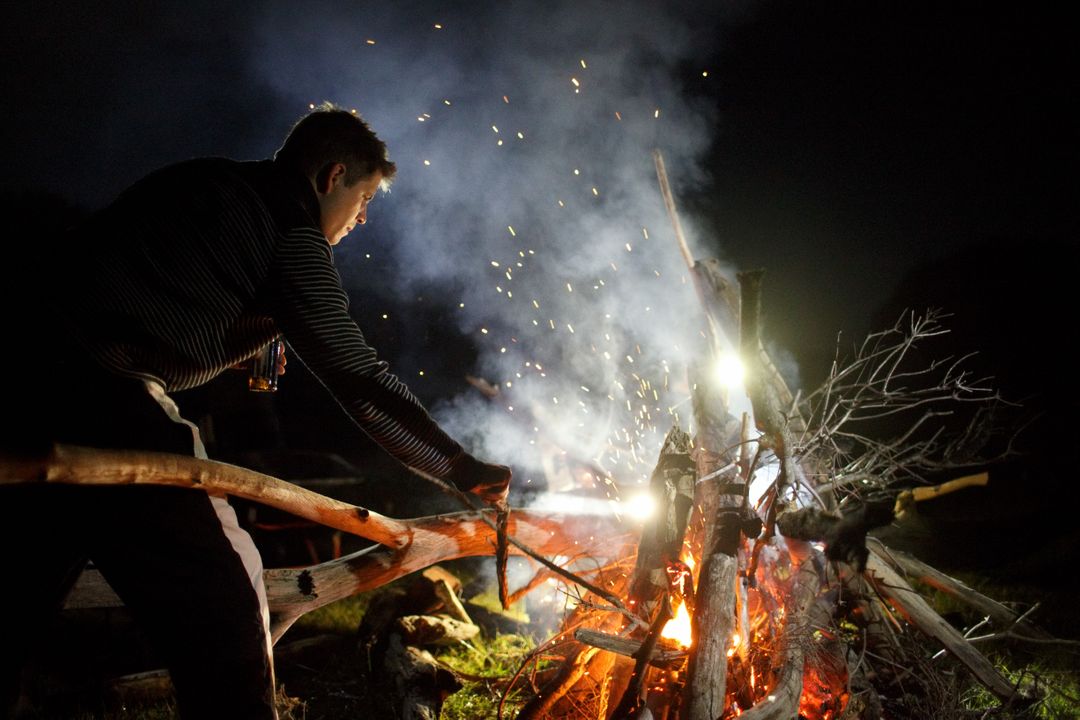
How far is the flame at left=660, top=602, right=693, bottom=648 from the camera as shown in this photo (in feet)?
10.5

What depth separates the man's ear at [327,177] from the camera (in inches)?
85.1

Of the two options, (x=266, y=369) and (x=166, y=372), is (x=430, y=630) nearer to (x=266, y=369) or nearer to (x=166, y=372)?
(x=266, y=369)

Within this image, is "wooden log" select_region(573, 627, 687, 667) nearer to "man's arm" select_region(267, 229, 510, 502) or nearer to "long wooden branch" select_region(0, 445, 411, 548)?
"man's arm" select_region(267, 229, 510, 502)

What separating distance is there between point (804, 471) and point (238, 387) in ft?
35.0

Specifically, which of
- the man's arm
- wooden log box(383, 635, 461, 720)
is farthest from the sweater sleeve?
wooden log box(383, 635, 461, 720)

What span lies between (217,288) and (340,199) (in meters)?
0.68

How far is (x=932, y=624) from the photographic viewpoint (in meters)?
2.98

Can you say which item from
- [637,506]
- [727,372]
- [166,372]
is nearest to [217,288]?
[166,372]

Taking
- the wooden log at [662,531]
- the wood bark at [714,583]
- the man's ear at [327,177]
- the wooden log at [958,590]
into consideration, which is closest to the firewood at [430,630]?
the wooden log at [662,531]

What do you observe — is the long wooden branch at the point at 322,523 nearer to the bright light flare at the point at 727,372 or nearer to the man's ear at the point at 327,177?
the man's ear at the point at 327,177

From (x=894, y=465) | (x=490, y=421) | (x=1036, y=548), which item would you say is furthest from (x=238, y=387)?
(x=1036, y=548)

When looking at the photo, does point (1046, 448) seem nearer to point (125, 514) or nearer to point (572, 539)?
point (572, 539)

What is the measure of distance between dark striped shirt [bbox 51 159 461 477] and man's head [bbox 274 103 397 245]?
153mm

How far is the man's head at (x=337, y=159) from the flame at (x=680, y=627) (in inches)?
110
